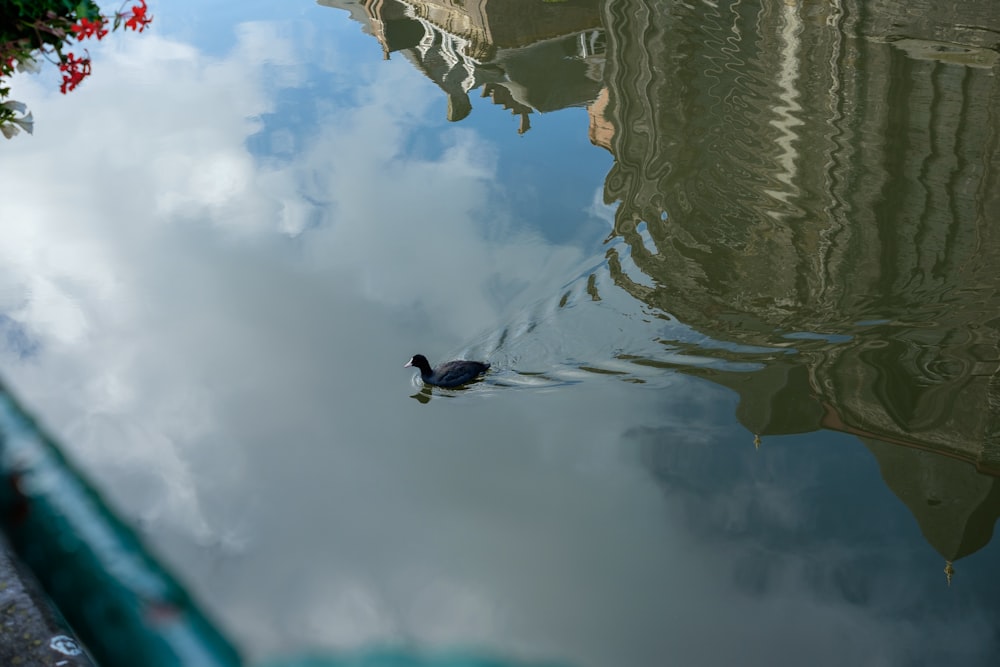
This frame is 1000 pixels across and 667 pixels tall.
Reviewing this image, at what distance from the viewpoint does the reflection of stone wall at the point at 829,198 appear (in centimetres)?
911

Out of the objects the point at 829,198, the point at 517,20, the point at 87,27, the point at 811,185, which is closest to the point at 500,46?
the point at 517,20

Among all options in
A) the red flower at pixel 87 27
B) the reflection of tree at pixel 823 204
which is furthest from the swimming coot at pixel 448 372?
the red flower at pixel 87 27

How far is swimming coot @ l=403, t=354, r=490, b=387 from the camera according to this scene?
348 inches

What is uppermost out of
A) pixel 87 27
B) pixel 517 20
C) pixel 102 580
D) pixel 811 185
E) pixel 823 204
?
pixel 87 27

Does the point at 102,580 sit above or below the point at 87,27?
below

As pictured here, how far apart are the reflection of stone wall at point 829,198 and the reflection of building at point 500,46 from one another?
84 centimetres

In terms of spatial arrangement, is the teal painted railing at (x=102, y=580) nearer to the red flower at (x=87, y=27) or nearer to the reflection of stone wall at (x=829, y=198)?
the red flower at (x=87, y=27)

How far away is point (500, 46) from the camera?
64.5 feet

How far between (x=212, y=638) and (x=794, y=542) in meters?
4.04

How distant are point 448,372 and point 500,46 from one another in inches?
486

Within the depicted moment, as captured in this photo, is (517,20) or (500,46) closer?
(500,46)

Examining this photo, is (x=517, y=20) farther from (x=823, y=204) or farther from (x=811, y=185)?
(x=823, y=204)

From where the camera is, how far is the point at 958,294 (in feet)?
33.2

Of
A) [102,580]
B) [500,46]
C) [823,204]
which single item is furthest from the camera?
[500,46]
